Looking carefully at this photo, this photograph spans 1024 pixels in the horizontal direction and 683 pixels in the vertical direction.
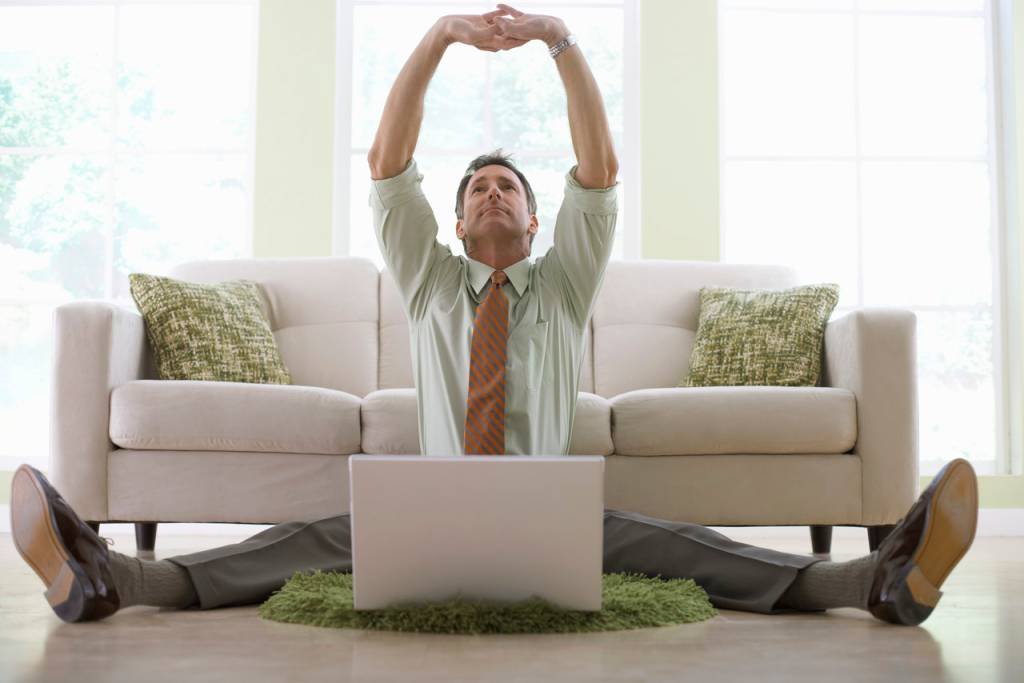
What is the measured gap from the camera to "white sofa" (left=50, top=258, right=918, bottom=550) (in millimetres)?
2707

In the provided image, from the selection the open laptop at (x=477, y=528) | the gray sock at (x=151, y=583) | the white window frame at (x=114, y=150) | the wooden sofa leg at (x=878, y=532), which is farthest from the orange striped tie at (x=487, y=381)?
the white window frame at (x=114, y=150)

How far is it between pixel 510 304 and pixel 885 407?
124cm

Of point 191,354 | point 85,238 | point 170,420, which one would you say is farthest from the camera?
point 85,238

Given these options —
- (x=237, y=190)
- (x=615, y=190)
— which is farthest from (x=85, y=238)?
(x=615, y=190)

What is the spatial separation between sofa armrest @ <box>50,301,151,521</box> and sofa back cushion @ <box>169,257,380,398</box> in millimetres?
759

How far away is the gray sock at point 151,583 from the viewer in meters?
1.64

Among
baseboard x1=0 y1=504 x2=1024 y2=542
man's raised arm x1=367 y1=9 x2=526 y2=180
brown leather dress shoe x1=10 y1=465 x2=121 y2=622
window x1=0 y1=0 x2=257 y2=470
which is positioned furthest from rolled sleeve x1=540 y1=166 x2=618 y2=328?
window x1=0 y1=0 x2=257 y2=470

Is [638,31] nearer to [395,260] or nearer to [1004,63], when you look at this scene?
[1004,63]

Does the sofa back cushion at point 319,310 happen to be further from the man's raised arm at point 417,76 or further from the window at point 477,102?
the man's raised arm at point 417,76

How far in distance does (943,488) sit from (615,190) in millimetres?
944

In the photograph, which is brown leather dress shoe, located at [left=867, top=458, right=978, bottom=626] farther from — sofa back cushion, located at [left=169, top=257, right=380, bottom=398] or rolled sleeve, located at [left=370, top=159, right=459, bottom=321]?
sofa back cushion, located at [left=169, top=257, right=380, bottom=398]

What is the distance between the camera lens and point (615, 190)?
2.15m

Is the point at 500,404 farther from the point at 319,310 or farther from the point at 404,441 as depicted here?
the point at 319,310

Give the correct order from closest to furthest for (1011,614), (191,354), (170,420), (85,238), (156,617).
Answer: (156,617) < (1011,614) < (170,420) < (191,354) < (85,238)
